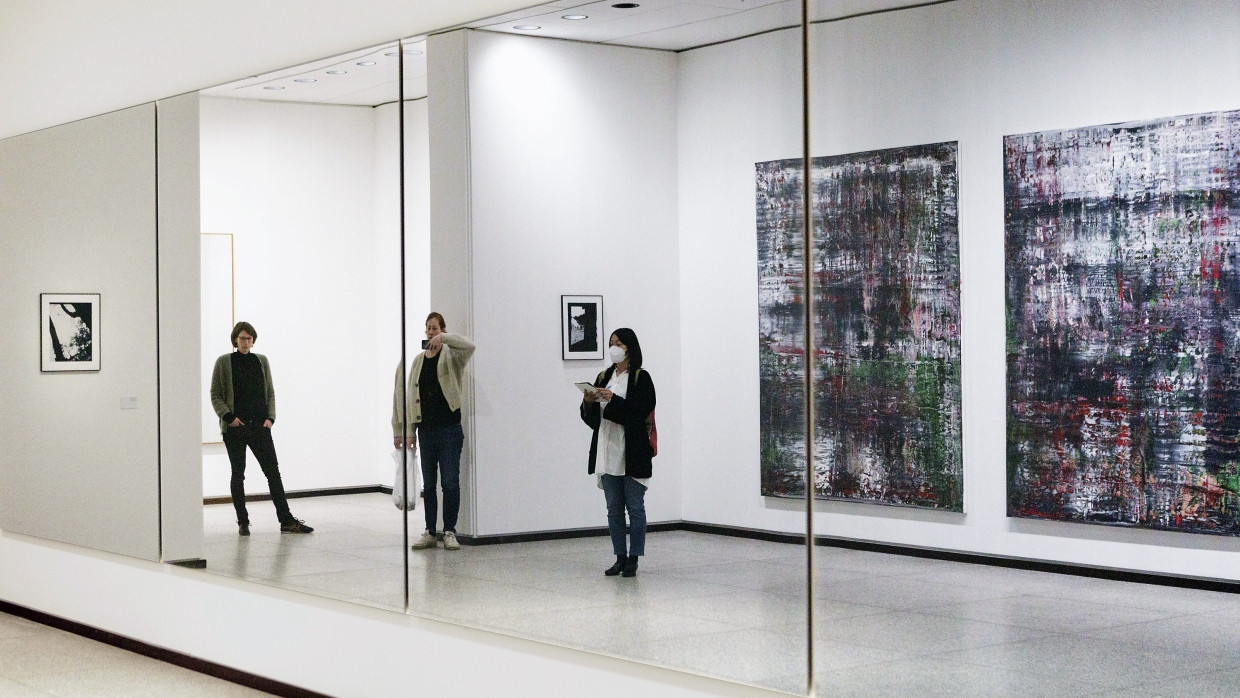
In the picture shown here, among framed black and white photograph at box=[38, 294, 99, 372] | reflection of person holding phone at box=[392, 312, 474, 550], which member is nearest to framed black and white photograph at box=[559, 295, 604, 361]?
reflection of person holding phone at box=[392, 312, 474, 550]

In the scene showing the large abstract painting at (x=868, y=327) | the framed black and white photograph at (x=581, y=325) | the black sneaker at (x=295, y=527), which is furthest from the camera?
the black sneaker at (x=295, y=527)

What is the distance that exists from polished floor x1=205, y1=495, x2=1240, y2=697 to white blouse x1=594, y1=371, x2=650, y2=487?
28cm

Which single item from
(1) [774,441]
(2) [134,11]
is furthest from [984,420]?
(2) [134,11]

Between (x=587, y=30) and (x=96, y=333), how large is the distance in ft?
13.7

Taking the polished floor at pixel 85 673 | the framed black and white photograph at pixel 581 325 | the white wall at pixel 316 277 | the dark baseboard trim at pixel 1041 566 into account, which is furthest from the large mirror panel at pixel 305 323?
the dark baseboard trim at pixel 1041 566

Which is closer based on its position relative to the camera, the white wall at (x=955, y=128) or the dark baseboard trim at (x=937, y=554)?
the dark baseboard trim at (x=937, y=554)

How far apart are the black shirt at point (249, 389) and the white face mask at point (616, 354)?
2366 millimetres

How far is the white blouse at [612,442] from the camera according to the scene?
4.89m

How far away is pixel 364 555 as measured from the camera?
238 inches

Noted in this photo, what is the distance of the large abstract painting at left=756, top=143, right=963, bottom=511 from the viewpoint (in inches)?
161

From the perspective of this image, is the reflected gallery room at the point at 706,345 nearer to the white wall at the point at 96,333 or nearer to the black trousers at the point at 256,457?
the black trousers at the point at 256,457

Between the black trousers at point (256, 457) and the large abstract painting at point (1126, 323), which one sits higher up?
the large abstract painting at point (1126, 323)

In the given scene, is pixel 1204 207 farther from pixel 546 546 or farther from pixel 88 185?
pixel 88 185

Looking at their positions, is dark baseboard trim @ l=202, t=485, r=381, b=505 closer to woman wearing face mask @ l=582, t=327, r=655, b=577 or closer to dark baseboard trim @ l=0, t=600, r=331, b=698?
dark baseboard trim @ l=0, t=600, r=331, b=698
